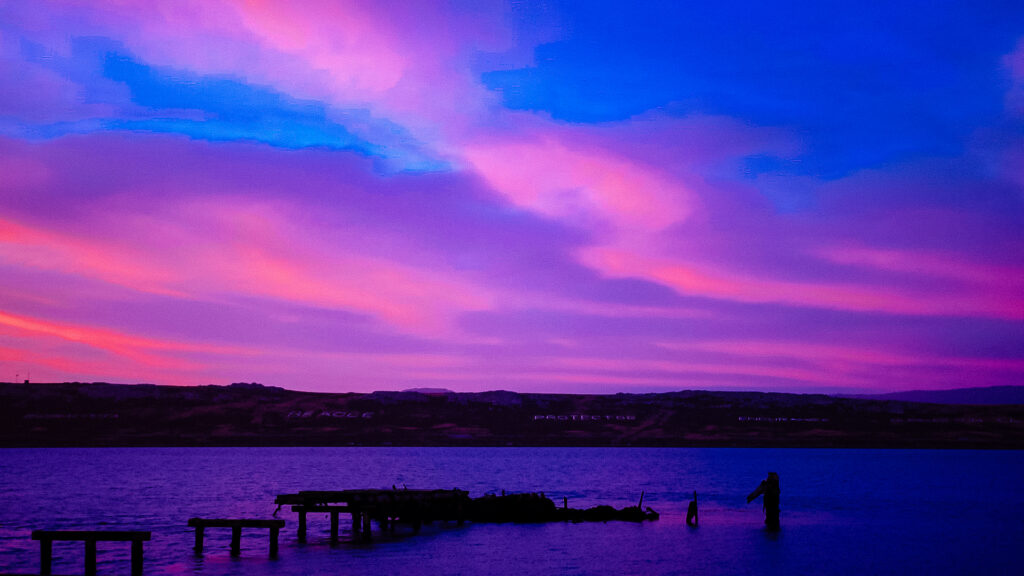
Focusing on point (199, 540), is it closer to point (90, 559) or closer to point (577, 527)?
point (90, 559)

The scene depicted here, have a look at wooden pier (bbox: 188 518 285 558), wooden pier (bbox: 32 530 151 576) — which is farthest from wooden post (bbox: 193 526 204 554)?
wooden pier (bbox: 32 530 151 576)

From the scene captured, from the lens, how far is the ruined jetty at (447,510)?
5022 cm

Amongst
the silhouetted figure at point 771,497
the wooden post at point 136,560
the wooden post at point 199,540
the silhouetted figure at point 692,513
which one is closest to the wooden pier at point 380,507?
the wooden post at point 199,540

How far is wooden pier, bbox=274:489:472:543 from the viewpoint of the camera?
159 ft

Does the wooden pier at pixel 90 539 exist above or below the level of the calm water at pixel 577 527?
above

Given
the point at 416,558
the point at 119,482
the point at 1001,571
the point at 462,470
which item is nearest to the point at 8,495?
the point at 119,482

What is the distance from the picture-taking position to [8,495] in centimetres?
7844

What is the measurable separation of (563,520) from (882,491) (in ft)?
158

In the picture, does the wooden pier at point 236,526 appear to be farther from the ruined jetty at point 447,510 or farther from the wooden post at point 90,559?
the wooden post at point 90,559

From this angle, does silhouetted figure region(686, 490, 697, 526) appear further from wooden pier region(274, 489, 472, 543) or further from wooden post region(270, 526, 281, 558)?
wooden post region(270, 526, 281, 558)

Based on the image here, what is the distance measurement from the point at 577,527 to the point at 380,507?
11015 millimetres

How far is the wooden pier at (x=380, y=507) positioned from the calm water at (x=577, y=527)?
3.28ft

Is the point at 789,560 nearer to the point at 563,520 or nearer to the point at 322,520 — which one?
the point at 563,520

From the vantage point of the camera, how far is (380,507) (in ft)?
167
